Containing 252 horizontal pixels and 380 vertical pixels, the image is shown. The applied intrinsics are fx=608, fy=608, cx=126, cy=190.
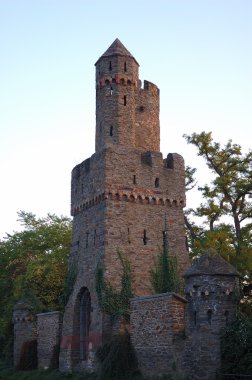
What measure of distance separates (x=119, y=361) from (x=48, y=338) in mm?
9898

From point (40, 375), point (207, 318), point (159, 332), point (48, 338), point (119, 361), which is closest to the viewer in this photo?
point (207, 318)

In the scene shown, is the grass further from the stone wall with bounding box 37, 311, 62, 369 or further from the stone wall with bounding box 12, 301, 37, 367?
the stone wall with bounding box 12, 301, 37, 367

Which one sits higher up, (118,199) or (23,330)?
(118,199)

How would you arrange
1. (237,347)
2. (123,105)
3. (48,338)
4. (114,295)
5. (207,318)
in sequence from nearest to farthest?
(237,347), (207,318), (114,295), (123,105), (48,338)

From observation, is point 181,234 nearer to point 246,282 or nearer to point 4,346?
point 246,282

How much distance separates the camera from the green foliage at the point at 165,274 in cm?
3069

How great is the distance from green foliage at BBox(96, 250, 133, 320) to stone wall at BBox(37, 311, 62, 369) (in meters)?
5.29

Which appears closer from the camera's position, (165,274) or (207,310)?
(207,310)

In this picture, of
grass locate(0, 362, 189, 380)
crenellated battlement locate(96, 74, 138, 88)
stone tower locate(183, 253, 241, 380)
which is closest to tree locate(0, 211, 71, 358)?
grass locate(0, 362, 189, 380)

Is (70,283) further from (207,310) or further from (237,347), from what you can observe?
(237,347)

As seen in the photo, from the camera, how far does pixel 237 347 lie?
21500 millimetres

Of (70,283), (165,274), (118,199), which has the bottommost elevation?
(70,283)

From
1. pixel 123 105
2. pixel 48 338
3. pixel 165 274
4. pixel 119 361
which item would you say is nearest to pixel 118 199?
pixel 165 274

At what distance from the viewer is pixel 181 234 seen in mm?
33219
